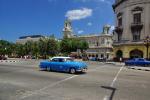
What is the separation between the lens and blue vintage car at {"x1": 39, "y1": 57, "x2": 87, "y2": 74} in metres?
21.5

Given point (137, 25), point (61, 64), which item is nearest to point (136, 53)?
point (137, 25)

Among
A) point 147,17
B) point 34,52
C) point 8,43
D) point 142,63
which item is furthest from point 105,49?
point 142,63

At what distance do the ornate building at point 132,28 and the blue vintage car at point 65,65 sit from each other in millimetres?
34450

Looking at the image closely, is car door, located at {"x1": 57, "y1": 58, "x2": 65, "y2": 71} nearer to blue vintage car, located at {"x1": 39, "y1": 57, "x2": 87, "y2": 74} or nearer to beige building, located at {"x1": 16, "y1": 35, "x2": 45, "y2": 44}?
blue vintage car, located at {"x1": 39, "y1": 57, "x2": 87, "y2": 74}

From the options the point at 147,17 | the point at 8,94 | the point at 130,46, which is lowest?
the point at 8,94

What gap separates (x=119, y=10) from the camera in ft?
200

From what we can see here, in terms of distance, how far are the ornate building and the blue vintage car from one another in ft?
113

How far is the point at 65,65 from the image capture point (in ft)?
72.2

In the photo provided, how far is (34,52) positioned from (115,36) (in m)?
53.9

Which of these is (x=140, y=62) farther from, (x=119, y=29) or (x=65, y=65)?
(x=65, y=65)

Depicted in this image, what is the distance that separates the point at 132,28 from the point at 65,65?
→ 3727 centimetres

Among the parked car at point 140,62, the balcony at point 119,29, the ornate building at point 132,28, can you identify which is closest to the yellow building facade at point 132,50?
the ornate building at point 132,28

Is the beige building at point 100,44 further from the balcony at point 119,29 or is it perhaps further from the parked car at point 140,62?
the parked car at point 140,62

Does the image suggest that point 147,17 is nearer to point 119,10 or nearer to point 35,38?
point 119,10
